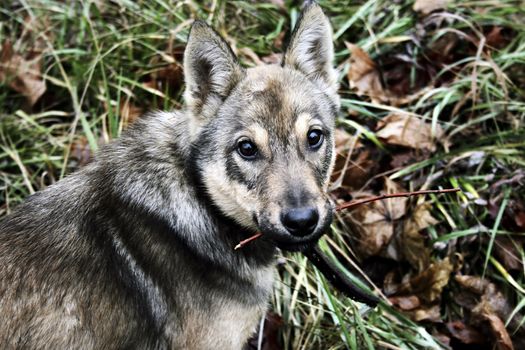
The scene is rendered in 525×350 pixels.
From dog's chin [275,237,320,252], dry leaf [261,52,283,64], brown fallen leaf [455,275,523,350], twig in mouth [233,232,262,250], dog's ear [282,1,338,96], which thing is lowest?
brown fallen leaf [455,275,523,350]

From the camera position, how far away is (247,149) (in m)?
3.03

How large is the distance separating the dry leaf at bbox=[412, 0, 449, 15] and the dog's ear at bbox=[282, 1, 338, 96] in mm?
Answer: 1960

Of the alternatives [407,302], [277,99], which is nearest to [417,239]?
[407,302]

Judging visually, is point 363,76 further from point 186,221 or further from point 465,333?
→ point 186,221

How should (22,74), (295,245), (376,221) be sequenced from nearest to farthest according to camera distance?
(295,245) < (376,221) < (22,74)

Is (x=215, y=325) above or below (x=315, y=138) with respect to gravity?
below

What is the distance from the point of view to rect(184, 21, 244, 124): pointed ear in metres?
3.10

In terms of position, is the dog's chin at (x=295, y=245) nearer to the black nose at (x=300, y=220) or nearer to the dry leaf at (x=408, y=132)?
the black nose at (x=300, y=220)

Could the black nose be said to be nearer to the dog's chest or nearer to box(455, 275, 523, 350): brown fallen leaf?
the dog's chest

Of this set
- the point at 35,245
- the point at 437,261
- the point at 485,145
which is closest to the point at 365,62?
the point at 485,145

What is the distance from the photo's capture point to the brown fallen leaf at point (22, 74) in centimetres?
503

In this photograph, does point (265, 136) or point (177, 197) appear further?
point (177, 197)

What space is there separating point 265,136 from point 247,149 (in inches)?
4.3

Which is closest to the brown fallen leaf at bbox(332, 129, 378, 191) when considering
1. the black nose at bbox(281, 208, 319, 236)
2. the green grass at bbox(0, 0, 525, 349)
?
the green grass at bbox(0, 0, 525, 349)
